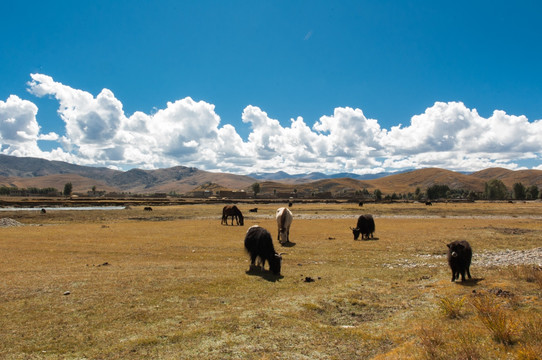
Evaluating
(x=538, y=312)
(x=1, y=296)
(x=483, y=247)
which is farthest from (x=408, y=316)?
(x=483, y=247)

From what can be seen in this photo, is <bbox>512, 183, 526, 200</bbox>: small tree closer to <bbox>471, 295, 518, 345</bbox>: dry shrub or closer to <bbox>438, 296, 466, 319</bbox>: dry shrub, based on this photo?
<bbox>438, 296, 466, 319</bbox>: dry shrub

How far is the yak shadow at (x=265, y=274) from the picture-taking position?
13.6 meters

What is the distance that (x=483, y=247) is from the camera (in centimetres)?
2144

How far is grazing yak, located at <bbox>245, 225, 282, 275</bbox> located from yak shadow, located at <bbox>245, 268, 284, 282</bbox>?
0.55ft

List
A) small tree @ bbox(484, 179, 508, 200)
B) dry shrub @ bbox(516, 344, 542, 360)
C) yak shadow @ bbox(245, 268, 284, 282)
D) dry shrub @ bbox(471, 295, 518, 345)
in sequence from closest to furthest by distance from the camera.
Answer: dry shrub @ bbox(516, 344, 542, 360) → dry shrub @ bbox(471, 295, 518, 345) → yak shadow @ bbox(245, 268, 284, 282) → small tree @ bbox(484, 179, 508, 200)

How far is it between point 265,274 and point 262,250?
116 cm

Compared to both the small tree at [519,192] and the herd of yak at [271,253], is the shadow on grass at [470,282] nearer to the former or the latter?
the herd of yak at [271,253]

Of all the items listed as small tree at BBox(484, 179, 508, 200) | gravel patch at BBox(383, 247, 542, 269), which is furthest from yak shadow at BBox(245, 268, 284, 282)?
small tree at BBox(484, 179, 508, 200)

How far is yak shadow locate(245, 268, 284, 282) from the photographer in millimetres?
13591

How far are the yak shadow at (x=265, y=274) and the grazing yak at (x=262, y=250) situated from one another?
168mm

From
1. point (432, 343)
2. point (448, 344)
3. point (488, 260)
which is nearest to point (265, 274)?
point (432, 343)

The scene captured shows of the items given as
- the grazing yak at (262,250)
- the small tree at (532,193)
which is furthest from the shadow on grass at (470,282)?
the small tree at (532,193)

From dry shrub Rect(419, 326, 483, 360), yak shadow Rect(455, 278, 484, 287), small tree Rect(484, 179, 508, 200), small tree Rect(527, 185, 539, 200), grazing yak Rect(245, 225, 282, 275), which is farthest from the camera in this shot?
small tree Rect(527, 185, 539, 200)

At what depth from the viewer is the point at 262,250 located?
1498 centimetres
